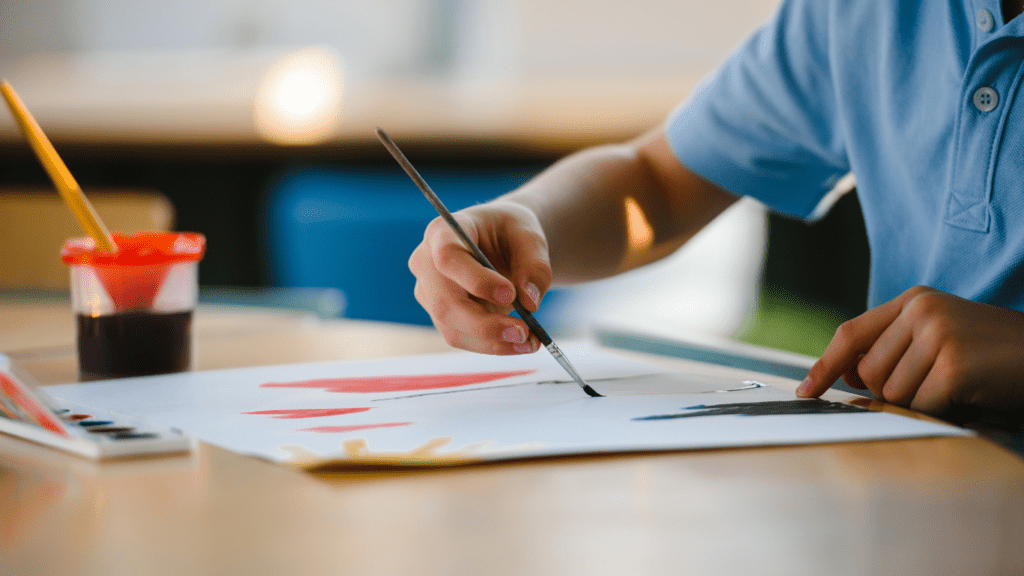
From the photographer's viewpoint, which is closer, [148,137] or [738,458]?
[738,458]

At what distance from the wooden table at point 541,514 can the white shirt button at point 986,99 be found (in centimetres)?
34

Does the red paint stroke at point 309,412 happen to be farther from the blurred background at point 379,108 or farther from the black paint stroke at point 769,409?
the blurred background at point 379,108

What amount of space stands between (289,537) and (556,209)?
1.93ft

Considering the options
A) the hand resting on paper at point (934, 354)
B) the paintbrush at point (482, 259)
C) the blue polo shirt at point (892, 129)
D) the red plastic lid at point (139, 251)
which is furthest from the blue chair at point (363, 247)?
the hand resting on paper at point (934, 354)

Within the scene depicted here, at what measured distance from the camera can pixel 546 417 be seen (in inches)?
22.3

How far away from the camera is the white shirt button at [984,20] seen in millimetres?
723

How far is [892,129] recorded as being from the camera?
87 centimetres

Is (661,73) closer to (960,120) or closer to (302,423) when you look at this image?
(960,120)

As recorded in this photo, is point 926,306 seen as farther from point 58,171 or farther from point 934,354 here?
point 58,171

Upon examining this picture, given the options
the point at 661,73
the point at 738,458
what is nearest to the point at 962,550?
the point at 738,458

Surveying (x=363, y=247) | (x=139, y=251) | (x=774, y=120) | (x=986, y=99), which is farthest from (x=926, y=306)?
(x=363, y=247)

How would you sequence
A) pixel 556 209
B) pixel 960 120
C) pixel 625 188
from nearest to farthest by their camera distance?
pixel 960 120 → pixel 556 209 → pixel 625 188

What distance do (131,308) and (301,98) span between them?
6.44 feet

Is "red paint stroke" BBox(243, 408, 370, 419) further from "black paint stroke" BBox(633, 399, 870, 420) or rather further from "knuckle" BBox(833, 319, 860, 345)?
"knuckle" BBox(833, 319, 860, 345)
